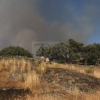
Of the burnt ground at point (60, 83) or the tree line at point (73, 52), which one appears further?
the tree line at point (73, 52)

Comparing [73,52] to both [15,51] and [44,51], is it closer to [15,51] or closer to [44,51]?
[44,51]

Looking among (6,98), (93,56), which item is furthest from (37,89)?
(93,56)

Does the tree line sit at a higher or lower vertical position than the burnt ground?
higher

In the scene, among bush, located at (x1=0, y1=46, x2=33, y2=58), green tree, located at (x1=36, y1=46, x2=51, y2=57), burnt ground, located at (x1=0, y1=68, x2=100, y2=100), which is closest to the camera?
burnt ground, located at (x1=0, y1=68, x2=100, y2=100)

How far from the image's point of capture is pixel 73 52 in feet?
259

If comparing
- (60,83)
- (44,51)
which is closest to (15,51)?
(44,51)

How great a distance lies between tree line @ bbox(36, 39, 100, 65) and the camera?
7319 cm

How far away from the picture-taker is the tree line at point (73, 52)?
73.2 metres

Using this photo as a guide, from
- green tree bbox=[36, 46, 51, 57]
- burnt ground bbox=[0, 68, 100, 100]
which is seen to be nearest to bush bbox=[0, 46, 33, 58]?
green tree bbox=[36, 46, 51, 57]

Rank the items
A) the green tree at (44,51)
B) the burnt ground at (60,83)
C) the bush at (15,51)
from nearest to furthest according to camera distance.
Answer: the burnt ground at (60,83)
the bush at (15,51)
the green tree at (44,51)

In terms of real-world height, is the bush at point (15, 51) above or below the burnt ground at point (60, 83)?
above

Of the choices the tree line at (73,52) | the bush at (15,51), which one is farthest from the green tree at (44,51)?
the bush at (15,51)

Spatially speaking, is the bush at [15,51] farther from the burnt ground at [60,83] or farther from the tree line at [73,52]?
the burnt ground at [60,83]

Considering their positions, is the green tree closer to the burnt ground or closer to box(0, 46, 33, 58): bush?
box(0, 46, 33, 58): bush
